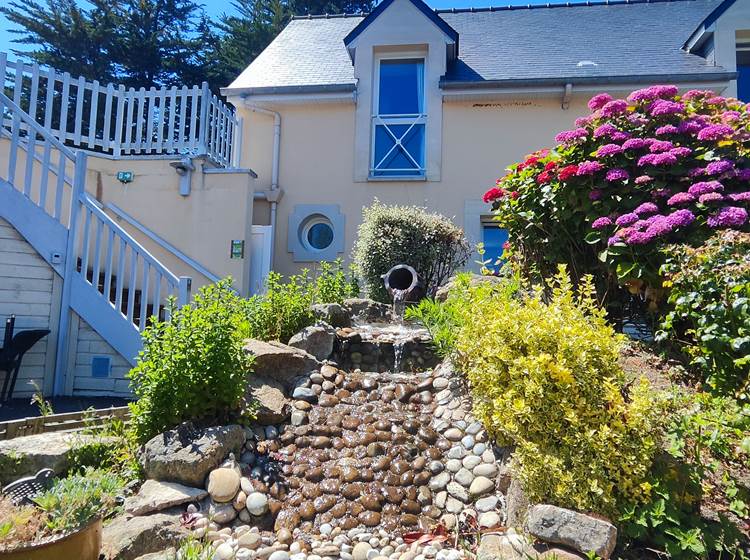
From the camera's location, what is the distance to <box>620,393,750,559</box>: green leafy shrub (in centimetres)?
215

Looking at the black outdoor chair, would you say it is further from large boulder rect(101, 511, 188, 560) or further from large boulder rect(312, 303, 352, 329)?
large boulder rect(101, 511, 188, 560)

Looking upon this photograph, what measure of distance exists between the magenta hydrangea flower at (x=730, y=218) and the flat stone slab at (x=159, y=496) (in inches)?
143

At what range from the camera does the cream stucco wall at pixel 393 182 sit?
8.36 meters

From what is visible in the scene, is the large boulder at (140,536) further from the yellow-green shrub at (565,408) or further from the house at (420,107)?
the house at (420,107)

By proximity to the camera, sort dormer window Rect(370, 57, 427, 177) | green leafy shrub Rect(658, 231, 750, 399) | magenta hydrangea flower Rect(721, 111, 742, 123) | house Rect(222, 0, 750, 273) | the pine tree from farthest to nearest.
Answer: the pine tree → dormer window Rect(370, 57, 427, 177) → house Rect(222, 0, 750, 273) → magenta hydrangea flower Rect(721, 111, 742, 123) → green leafy shrub Rect(658, 231, 750, 399)

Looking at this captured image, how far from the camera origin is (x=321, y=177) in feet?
28.9

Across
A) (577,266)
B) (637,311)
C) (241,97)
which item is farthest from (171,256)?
(637,311)

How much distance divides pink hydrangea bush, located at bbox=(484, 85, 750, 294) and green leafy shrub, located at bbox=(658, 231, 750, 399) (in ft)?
0.98

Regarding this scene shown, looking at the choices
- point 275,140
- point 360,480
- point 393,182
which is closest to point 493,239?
point 393,182

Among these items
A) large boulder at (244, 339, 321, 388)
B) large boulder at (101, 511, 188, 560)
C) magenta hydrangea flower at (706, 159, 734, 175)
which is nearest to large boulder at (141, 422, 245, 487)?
large boulder at (101, 511, 188, 560)

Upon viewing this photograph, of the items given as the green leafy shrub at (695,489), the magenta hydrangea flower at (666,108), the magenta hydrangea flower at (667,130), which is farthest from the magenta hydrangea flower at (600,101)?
the green leafy shrub at (695,489)

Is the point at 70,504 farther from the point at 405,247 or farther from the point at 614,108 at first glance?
the point at 405,247

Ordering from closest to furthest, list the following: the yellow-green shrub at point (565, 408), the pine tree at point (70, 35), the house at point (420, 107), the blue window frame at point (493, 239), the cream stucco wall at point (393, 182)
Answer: the yellow-green shrub at point (565, 408)
the house at point (420, 107)
the cream stucco wall at point (393, 182)
the blue window frame at point (493, 239)
the pine tree at point (70, 35)

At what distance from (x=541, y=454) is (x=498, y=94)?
23.3ft
